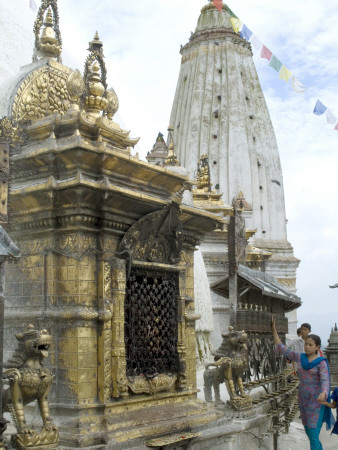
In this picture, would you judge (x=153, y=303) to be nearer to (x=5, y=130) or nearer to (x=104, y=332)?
(x=104, y=332)

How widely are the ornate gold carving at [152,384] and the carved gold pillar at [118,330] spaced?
190 mm

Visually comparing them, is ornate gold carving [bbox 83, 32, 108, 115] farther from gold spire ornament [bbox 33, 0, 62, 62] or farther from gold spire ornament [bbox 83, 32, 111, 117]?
gold spire ornament [bbox 33, 0, 62, 62]

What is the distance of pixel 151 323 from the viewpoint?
21.3ft

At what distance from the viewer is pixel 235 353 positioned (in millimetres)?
7969

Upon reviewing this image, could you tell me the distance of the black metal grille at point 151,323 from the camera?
621 centimetres

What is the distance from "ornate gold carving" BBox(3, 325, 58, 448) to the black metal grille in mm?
1373

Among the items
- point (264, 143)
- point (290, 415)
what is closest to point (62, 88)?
point (290, 415)

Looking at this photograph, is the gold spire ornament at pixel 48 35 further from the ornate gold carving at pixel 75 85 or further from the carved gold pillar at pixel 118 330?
the carved gold pillar at pixel 118 330

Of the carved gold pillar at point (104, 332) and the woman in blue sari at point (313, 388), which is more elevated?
the carved gold pillar at point (104, 332)

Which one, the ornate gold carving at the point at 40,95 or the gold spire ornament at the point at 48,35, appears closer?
the ornate gold carving at the point at 40,95

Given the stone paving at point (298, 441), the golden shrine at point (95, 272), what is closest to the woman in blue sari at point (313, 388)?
the golden shrine at point (95, 272)

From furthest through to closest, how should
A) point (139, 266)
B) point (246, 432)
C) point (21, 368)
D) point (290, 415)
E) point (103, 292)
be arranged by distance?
point (290, 415) < point (246, 432) < point (139, 266) < point (103, 292) < point (21, 368)

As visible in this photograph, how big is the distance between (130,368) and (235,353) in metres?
2.25

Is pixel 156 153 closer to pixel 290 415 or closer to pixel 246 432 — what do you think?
pixel 290 415
